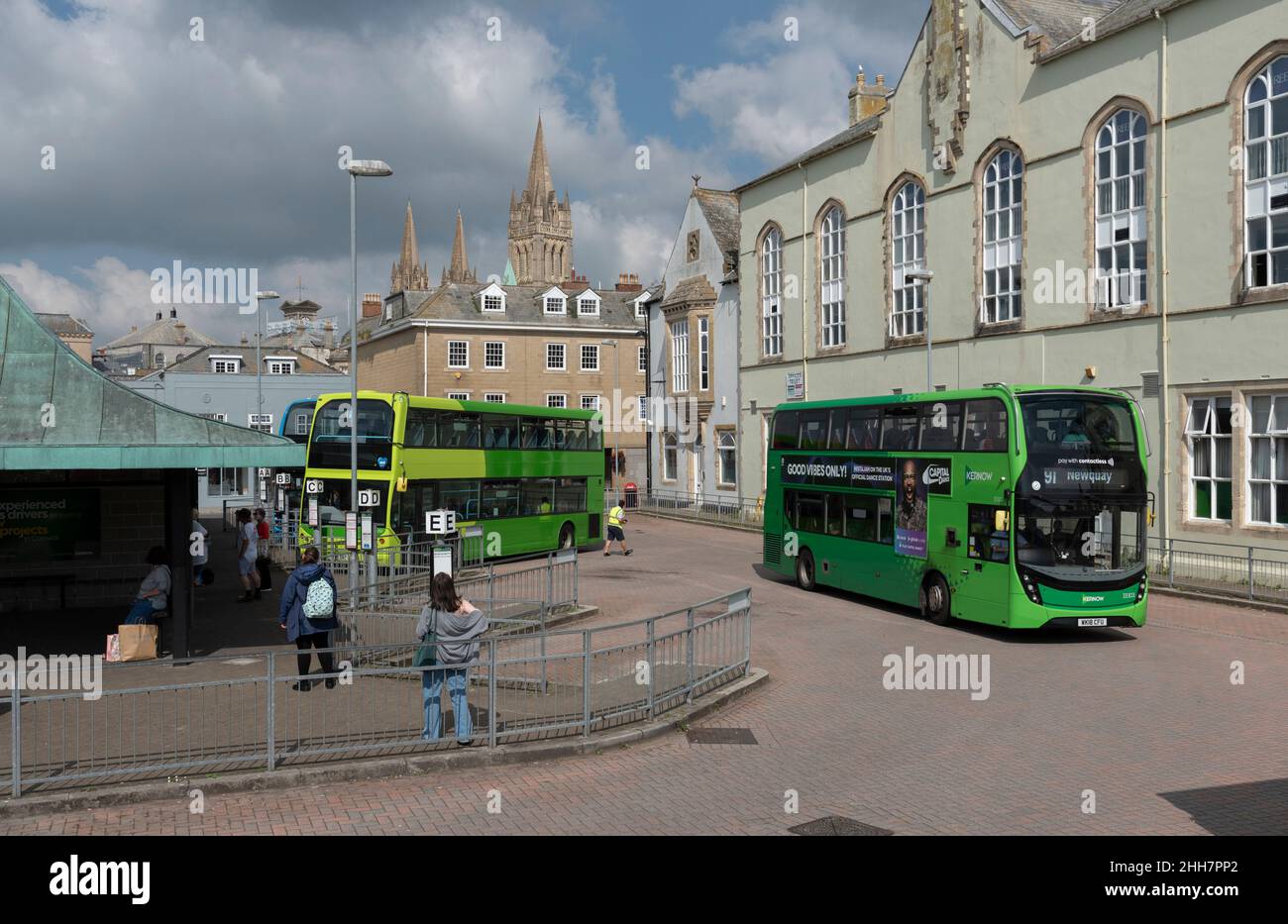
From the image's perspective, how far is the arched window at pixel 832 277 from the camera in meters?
39.8

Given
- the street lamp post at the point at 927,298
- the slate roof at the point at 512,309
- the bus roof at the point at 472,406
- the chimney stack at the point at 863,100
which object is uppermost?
the chimney stack at the point at 863,100

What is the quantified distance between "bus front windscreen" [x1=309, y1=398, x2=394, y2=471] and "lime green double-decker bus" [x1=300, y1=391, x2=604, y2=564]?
0.02 m

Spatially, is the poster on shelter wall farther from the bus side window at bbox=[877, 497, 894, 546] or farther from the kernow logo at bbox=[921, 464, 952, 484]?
the kernow logo at bbox=[921, 464, 952, 484]

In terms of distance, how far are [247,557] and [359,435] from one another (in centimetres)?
443

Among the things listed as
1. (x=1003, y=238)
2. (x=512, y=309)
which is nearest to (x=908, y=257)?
(x=1003, y=238)

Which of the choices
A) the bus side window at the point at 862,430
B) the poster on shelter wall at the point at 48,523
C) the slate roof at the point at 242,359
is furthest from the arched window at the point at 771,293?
the slate roof at the point at 242,359

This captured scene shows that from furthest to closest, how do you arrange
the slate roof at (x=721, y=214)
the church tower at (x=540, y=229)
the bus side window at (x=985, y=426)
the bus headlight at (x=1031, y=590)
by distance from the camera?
the church tower at (x=540, y=229) → the slate roof at (x=721, y=214) → the bus side window at (x=985, y=426) → the bus headlight at (x=1031, y=590)

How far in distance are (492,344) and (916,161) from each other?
3504 centimetres

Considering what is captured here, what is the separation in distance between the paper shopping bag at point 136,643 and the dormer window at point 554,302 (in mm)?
53222

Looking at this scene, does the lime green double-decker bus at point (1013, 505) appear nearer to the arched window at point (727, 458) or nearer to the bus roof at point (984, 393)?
the bus roof at point (984, 393)

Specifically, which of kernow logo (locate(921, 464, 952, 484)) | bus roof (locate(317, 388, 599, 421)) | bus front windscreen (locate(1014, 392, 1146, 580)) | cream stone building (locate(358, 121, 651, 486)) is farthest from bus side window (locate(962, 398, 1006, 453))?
cream stone building (locate(358, 121, 651, 486))

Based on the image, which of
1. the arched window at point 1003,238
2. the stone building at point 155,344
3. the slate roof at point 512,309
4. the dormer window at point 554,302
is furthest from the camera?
the stone building at point 155,344

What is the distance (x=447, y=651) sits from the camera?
36.0 ft

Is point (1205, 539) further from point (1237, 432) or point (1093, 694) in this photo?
point (1093, 694)
